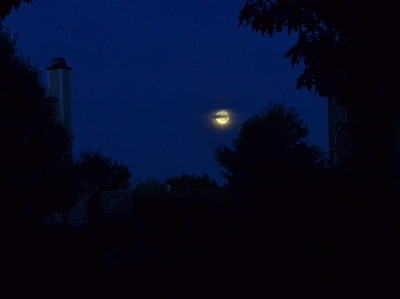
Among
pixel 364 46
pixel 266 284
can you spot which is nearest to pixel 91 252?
pixel 266 284

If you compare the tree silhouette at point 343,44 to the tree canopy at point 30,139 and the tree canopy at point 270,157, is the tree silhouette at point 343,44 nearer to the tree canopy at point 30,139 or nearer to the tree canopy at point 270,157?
the tree canopy at point 270,157

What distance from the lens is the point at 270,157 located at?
Result: 909 inches

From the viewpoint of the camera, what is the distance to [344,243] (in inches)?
279

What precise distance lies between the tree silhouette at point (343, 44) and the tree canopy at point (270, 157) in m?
1.91

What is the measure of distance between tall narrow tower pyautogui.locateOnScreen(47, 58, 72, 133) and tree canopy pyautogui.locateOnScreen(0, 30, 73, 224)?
9719mm

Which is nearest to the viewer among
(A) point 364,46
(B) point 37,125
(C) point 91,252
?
(C) point 91,252

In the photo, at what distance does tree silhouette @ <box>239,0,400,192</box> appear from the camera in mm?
11938

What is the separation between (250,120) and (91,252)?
3220cm

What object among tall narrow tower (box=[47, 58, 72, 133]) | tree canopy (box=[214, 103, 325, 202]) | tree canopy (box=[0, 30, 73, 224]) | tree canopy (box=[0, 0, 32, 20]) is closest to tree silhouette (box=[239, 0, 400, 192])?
tree canopy (box=[214, 103, 325, 202])

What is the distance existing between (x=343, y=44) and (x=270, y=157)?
32.9 feet

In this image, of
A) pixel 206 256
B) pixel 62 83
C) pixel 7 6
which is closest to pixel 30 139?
pixel 62 83

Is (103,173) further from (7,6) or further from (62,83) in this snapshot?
(7,6)

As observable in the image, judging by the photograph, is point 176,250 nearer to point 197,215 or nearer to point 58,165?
point 197,215

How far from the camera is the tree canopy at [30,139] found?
22.4 m
